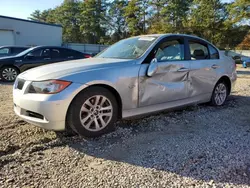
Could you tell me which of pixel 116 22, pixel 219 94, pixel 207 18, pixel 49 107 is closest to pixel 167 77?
pixel 219 94

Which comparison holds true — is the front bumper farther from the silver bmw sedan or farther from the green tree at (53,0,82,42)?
the green tree at (53,0,82,42)

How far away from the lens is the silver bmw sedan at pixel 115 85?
3.37 meters

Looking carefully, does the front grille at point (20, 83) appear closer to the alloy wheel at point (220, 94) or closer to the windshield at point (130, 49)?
the windshield at point (130, 49)

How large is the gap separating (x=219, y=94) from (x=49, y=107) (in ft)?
12.5

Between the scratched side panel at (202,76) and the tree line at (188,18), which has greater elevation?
the tree line at (188,18)

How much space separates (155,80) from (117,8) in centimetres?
4835

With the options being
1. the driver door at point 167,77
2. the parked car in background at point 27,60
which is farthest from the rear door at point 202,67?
the parked car in background at point 27,60

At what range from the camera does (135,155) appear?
10.4 ft

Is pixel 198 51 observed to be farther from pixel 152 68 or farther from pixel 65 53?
pixel 65 53

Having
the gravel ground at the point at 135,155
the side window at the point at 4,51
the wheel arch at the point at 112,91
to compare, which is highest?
the side window at the point at 4,51

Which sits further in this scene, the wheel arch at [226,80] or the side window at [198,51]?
the wheel arch at [226,80]

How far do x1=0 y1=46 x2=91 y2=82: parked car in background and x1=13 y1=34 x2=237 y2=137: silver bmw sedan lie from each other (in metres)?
5.78

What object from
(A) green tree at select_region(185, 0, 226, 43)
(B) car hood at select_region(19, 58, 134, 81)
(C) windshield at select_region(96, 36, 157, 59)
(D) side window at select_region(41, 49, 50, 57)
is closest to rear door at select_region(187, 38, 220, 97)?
(C) windshield at select_region(96, 36, 157, 59)

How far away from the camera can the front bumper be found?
329cm
